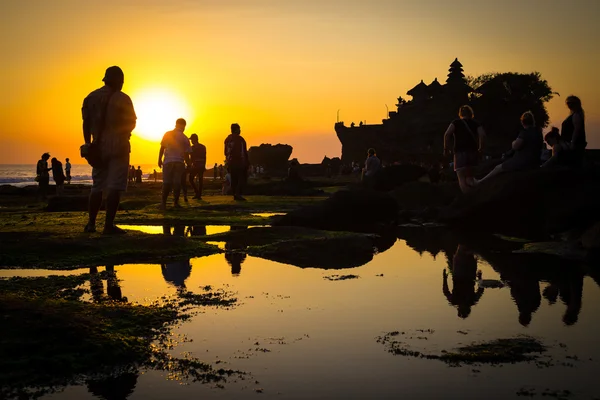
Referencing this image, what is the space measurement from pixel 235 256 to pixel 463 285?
2.92 meters

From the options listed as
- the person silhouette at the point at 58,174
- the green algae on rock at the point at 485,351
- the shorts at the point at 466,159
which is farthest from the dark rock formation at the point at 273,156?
the green algae on rock at the point at 485,351

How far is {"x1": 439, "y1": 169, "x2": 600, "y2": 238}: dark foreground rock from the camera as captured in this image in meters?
9.93

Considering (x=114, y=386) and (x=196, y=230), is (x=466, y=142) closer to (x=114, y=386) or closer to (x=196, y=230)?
(x=196, y=230)

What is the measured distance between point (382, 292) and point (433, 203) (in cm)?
1270

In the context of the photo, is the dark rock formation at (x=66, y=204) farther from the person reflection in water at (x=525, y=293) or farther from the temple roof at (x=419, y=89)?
the temple roof at (x=419, y=89)

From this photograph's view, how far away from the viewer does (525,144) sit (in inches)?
525

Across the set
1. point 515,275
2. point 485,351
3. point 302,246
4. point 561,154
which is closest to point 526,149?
point 561,154

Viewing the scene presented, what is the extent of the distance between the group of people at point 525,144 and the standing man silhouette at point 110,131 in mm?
6669

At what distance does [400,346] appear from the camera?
396 cm

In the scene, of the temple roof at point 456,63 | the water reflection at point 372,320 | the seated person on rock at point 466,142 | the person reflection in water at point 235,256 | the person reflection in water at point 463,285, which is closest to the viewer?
the water reflection at point 372,320

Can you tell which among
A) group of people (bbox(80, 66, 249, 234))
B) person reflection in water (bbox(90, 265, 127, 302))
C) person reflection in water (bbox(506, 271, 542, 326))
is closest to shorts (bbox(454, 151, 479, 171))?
group of people (bbox(80, 66, 249, 234))

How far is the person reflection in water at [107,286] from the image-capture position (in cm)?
534

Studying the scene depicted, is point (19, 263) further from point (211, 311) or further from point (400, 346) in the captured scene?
point (400, 346)

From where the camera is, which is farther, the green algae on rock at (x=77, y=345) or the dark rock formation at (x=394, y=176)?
the dark rock formation at (x=394, y=176)
